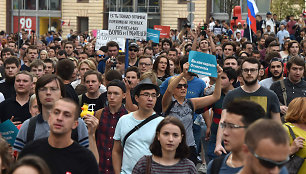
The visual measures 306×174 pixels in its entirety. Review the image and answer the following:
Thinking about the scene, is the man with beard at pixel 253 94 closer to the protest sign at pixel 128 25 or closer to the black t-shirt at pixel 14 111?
the black t-shirt at pixel 14 111

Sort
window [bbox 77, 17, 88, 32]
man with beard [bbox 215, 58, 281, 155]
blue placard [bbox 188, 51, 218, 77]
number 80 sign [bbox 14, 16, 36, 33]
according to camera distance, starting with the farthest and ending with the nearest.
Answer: window [bbox 77, 17, 88, 32]
number 80 sign [bbox 14, 16, 36, 33]
blue placard [bbox 188, 51, 218, 77]
man with beard [bbox 215, 58, 281, 155]

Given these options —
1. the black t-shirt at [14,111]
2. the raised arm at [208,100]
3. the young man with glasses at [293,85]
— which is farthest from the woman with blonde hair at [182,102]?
the black t-shirt at [14,111]

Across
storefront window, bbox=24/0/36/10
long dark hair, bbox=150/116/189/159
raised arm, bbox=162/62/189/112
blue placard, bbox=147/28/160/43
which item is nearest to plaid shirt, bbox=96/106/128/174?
raised arm, bbox=162/62/189/112

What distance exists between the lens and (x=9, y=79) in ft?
31.8

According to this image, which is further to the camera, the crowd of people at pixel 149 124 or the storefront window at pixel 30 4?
the storefront window at pixel 30 4

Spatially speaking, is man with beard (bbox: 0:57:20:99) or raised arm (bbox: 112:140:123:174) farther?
man with beard (bbox: 0:57:20:99)

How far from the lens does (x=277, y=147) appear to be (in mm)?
3209

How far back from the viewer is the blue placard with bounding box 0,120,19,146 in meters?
6.24

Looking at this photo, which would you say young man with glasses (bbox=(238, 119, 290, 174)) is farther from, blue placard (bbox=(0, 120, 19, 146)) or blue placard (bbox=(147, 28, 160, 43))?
blue placard (bbox=(147, 28, 160, 43))

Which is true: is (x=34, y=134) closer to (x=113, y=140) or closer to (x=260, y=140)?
(x=113, y=140)

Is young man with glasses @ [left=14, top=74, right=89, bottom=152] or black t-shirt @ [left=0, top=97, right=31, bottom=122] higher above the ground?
young man with glasses @ [left=14, top=74, right=89, bottom=152]

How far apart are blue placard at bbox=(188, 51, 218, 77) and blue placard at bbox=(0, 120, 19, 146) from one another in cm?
266

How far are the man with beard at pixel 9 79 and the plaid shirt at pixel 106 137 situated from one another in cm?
273

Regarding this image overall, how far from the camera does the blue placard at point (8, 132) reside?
6.24 meters
